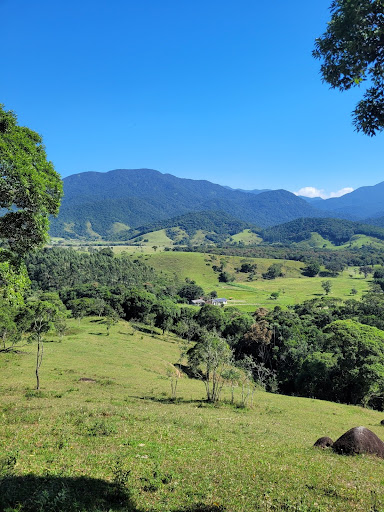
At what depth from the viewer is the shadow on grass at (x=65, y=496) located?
8.49 metres

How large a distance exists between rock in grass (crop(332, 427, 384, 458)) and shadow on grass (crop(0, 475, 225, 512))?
12.4 metres

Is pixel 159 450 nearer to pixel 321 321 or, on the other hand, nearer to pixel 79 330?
pixel 79 330

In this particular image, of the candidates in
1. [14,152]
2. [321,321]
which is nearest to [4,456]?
[14,152]

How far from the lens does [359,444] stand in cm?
1802

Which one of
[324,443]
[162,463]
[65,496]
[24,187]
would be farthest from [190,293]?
[65,496]

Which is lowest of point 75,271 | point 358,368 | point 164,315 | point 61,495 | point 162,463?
point 164,315

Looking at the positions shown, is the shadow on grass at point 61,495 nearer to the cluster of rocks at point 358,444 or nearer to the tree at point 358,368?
the cluster of rocks at point 358,444

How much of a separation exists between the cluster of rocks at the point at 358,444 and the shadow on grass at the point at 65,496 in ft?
40.7

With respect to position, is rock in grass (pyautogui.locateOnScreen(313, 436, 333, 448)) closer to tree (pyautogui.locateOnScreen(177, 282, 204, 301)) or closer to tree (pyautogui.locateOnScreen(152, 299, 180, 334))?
tree (pyautogui.locateOnScreen(152, 299, 180, 334))

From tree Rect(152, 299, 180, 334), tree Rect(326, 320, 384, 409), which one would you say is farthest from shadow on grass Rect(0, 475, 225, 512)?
tree Rect(152, 299, 180, 334)

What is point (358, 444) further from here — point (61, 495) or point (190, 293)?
point (190, 293)

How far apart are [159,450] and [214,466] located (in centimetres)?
298

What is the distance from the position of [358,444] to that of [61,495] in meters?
17.1

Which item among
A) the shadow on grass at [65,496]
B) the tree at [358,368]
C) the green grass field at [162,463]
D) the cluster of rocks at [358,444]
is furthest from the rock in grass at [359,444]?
the tree at [358,368]
